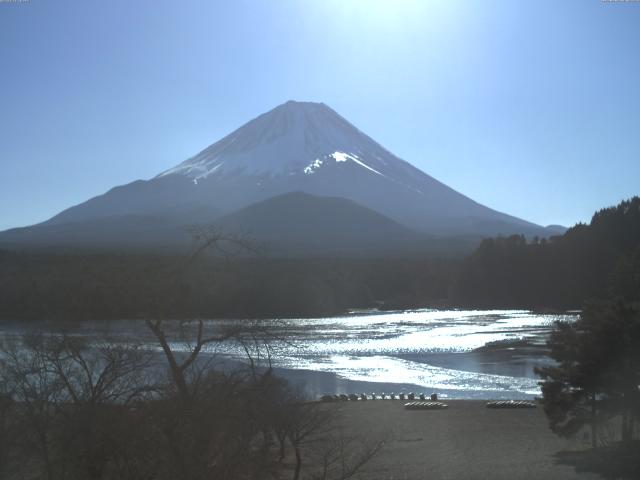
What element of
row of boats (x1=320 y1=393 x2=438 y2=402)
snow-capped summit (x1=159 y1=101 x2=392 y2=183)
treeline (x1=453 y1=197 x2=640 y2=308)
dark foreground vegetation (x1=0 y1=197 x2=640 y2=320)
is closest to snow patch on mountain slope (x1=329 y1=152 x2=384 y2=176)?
snow-capped summit (x1=159 y1=101 x2=392 y2=183)

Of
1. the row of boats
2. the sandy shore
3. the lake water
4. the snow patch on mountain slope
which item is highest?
the snow patch on mountain slope

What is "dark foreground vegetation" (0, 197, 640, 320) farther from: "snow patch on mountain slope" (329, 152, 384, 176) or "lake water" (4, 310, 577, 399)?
"snow patch on mountain slope" (329, 152, 384, 176)

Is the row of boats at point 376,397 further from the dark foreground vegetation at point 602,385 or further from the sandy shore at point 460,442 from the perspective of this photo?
the dark foreground vegetation at point 602,385

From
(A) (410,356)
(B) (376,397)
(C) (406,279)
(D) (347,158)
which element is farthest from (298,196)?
(B) (376,397)

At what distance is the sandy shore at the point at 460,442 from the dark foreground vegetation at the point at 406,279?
3.15 meters

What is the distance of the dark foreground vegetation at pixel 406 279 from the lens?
13383 millimetres

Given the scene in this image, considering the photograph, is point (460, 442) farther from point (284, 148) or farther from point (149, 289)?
point (284, 148)

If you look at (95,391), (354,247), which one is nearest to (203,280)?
(95,391)

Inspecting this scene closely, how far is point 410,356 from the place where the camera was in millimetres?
25266

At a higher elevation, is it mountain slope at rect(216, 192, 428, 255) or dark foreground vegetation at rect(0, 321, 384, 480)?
mountain slope at rect(216, 192, 428, 255)

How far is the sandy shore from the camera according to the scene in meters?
10.2

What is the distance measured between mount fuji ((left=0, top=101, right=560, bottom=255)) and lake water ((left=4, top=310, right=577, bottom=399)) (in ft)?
111

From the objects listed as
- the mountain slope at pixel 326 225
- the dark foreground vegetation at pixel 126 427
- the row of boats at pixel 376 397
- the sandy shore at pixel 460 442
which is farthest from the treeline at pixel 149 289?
the mountain slope at pixel 326 225

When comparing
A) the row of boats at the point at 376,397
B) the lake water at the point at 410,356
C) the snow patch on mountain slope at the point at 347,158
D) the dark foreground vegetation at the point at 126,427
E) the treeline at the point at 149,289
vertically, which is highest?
the snow patch on mountain slope at the point at 347,158
